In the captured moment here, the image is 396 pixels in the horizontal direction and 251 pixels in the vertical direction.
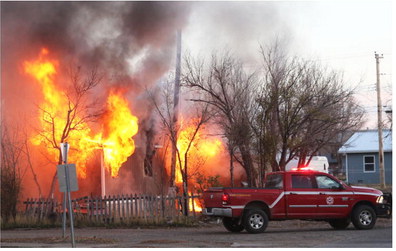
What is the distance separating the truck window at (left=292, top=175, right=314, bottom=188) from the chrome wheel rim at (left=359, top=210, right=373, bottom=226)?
1625mm

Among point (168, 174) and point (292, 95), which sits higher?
point (292, 95)

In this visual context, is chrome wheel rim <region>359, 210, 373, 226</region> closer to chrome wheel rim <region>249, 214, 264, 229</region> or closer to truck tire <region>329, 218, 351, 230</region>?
truck tire <region>329, 218, 351, 230</region>

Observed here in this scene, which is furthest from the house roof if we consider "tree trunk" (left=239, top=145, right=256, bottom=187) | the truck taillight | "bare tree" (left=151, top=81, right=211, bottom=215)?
the truck taillight

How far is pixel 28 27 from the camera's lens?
26.1 metres

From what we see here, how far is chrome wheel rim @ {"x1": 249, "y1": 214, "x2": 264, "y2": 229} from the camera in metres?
16.6

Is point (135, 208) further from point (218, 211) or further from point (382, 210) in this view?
point (382, 210)

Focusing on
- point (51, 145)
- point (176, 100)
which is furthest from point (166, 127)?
point (51, 145)

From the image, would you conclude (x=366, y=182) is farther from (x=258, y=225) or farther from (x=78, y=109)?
(x=258, y=225)

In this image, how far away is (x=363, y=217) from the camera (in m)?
17.5

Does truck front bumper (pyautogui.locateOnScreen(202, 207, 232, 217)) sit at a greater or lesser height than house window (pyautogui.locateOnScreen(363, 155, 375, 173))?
lesser

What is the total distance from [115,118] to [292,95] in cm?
827

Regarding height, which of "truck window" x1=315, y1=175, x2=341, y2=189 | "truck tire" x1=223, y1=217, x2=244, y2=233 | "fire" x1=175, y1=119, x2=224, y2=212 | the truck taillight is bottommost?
"truck tire" x1=223, y1=217, x2=244, y2=233

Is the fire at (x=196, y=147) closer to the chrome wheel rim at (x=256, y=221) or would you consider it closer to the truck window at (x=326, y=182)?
the truck window at (x=326, y=182)

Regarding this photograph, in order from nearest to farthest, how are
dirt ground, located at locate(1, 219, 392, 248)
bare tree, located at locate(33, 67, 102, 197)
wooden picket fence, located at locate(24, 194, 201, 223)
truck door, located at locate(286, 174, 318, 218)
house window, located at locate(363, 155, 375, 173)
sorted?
1. dirt ground, located at locate(1, 219, 392, 248)
2. truck door, located at locate(286, 174, 318, 218)
3. wooden picket fence, located at locate(24, 194, 201, 223)
4. bare tree, located at locate(33, 67, 102, 197)
5. house window, located at locate(363, 155, 375, 173)
